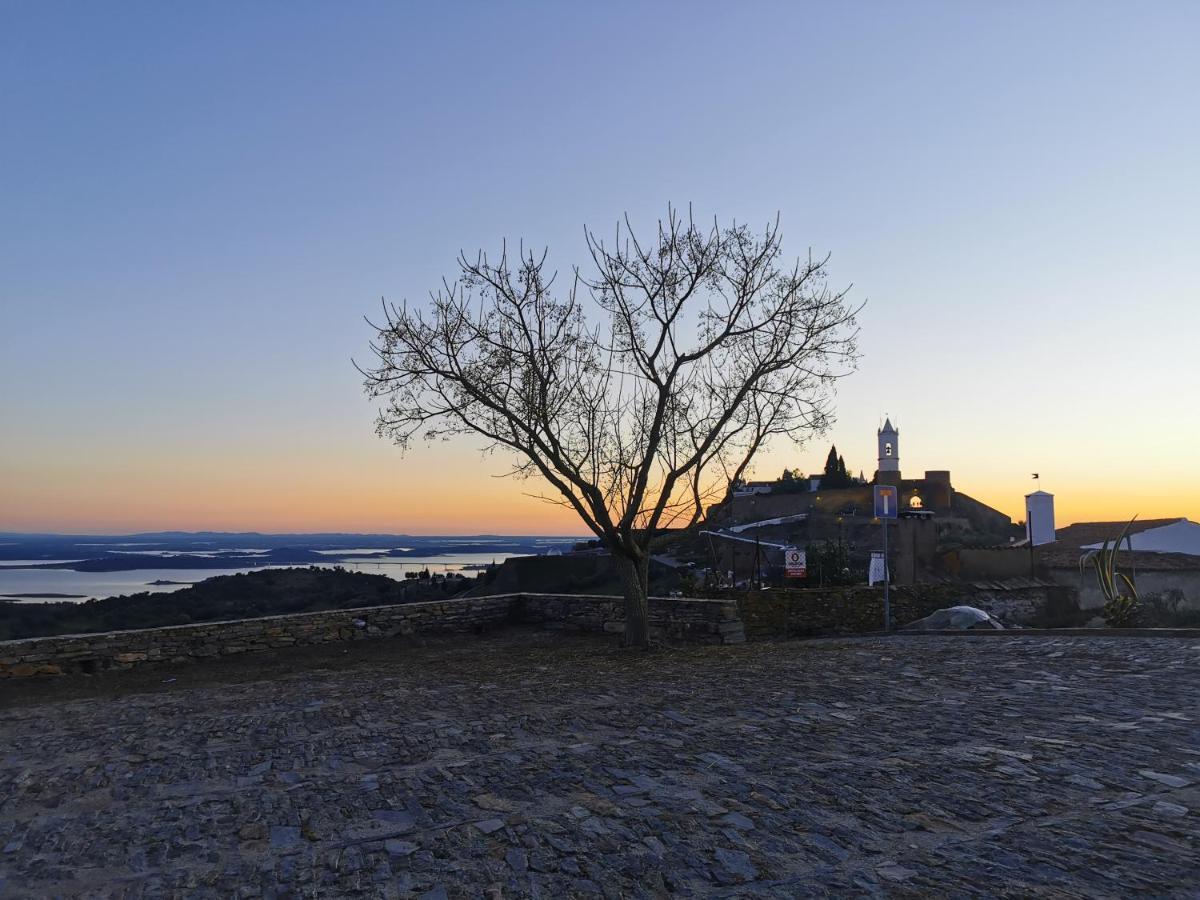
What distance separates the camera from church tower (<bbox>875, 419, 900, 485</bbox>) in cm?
6306

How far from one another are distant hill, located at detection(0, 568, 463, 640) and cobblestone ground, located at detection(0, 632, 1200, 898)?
26.7 meters

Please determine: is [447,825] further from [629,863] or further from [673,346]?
[673,346]

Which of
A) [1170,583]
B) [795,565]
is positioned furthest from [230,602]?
[1170,583]

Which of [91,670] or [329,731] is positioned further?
[91,670]

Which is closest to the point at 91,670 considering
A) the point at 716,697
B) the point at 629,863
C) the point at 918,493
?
the point at 716,697

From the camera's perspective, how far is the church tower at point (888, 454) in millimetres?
63062

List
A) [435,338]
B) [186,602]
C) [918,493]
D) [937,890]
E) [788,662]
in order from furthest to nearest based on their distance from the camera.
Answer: [918,493] → [186,602] → [435,338] → [788,662] → [937,890]

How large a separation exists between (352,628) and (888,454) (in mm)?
53617

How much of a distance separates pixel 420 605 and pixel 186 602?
3842cm

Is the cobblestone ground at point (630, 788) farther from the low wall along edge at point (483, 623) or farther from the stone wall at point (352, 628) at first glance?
the low wall along edge at point (483, 623)

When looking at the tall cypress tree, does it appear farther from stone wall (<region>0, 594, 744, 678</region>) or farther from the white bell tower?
stone wall (<region>0, 594, 744, 678</region>)

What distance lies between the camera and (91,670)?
1417 centimetres

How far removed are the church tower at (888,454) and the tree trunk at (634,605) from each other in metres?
50.7

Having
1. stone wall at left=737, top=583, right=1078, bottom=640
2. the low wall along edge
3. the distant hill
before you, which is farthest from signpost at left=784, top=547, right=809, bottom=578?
the distant hill
